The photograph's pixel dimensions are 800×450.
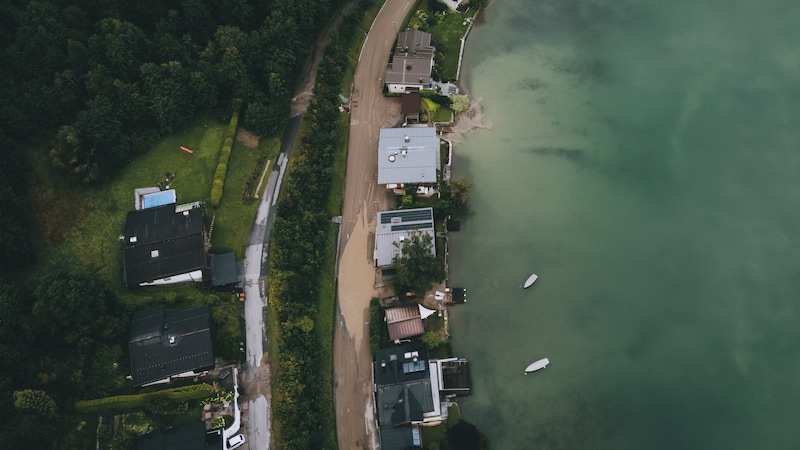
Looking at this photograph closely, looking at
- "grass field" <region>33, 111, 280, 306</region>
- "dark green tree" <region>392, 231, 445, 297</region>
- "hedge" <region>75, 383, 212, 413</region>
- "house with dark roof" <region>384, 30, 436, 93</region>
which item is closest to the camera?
"hedge" <region>75, 383, 212, 413</region>

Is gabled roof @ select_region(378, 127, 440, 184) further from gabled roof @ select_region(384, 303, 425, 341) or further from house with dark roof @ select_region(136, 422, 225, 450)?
house with dark roof @ select_region(136, 422, 225, 450)

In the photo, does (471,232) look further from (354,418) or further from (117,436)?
(117,436)

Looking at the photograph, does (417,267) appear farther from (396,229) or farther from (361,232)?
(361,232)

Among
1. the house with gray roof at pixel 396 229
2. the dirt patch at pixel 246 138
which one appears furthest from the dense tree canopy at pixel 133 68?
the house with gray roof at pixel 396 229

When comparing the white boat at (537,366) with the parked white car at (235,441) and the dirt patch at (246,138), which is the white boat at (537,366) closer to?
the parked white car at (235,441)

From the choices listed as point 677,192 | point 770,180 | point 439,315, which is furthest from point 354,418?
point 770,180

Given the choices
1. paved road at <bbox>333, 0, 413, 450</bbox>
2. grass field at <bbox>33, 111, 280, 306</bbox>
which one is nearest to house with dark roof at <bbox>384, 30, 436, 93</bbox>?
paved road at <bbox>333, 0, 413, 450</bbox>
